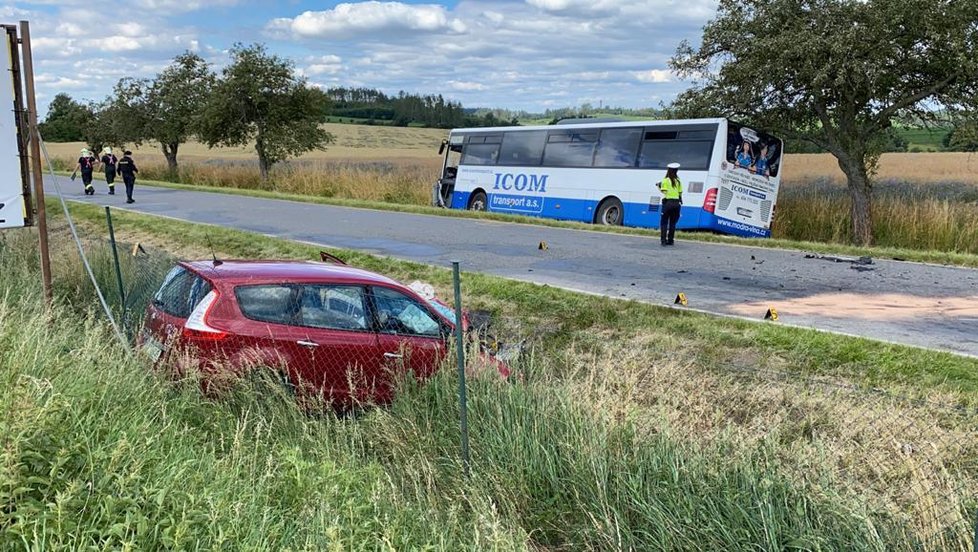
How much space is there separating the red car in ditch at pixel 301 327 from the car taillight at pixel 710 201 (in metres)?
13.5

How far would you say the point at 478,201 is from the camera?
26.5m

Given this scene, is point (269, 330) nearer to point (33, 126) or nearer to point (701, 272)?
point (33, 126)

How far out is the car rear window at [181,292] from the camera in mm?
6469

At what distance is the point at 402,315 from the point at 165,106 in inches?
1745

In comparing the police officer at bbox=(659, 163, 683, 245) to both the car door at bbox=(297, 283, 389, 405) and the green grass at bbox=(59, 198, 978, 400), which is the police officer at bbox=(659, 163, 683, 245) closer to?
the green grass at bbox=(59, 198, 978, 400)

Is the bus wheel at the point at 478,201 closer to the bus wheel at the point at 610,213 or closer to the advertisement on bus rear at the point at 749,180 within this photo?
the bus wheel at the point at 610,213

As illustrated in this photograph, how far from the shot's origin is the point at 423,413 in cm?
582

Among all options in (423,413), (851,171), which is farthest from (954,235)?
(423,413)

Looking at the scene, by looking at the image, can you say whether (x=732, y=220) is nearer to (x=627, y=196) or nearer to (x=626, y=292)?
(x=627, y=196)

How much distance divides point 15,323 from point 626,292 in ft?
23.1

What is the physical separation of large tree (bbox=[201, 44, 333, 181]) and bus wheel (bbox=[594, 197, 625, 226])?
20053 mm

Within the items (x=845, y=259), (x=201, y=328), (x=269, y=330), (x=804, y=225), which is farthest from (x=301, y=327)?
(x=804, y=225)

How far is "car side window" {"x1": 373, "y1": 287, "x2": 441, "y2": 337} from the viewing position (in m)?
6.97

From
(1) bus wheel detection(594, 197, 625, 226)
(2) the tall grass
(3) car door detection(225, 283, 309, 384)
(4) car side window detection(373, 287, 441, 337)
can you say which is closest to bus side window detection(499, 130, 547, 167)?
(1) bus wheel detection(594, 197, 625, 226)
